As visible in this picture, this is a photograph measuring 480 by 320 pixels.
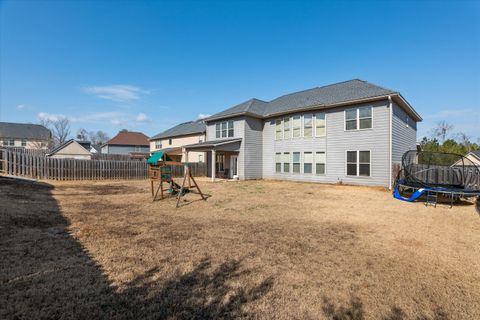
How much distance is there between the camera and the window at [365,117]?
14.3 metres

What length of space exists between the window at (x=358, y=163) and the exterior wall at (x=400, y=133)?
1.46 metres

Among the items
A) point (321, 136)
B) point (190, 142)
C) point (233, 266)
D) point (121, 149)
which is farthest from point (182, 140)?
point (233, 266)

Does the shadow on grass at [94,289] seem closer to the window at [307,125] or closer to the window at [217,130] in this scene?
the window at [307,125]

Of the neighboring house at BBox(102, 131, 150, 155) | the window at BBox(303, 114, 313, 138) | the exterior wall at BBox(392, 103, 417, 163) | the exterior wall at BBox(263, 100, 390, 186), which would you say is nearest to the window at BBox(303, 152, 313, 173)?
the exterior wall at BBox(263, 100, 390, 186)

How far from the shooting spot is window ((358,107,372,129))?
14.3m

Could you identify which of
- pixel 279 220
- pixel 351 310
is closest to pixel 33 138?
pixel 279 220

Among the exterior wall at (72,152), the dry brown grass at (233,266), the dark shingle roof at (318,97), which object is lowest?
the dry brown grass at (233,266)

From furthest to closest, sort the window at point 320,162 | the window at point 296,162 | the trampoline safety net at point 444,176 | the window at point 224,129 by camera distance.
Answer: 1. the window at point 224,129
2. the window at point 296,162
3. the window at point 320,162
4. the trampoline safety net at point 444,176

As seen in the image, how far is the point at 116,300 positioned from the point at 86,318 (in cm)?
35

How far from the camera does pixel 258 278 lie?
3359mm

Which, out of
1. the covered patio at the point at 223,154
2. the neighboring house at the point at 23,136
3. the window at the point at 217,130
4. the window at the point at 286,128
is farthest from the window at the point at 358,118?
the neighboring house at the point at 23,136

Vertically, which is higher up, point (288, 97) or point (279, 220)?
point (288, 97)

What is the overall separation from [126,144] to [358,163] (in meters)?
47.0

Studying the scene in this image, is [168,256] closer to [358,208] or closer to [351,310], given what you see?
[351,310]
